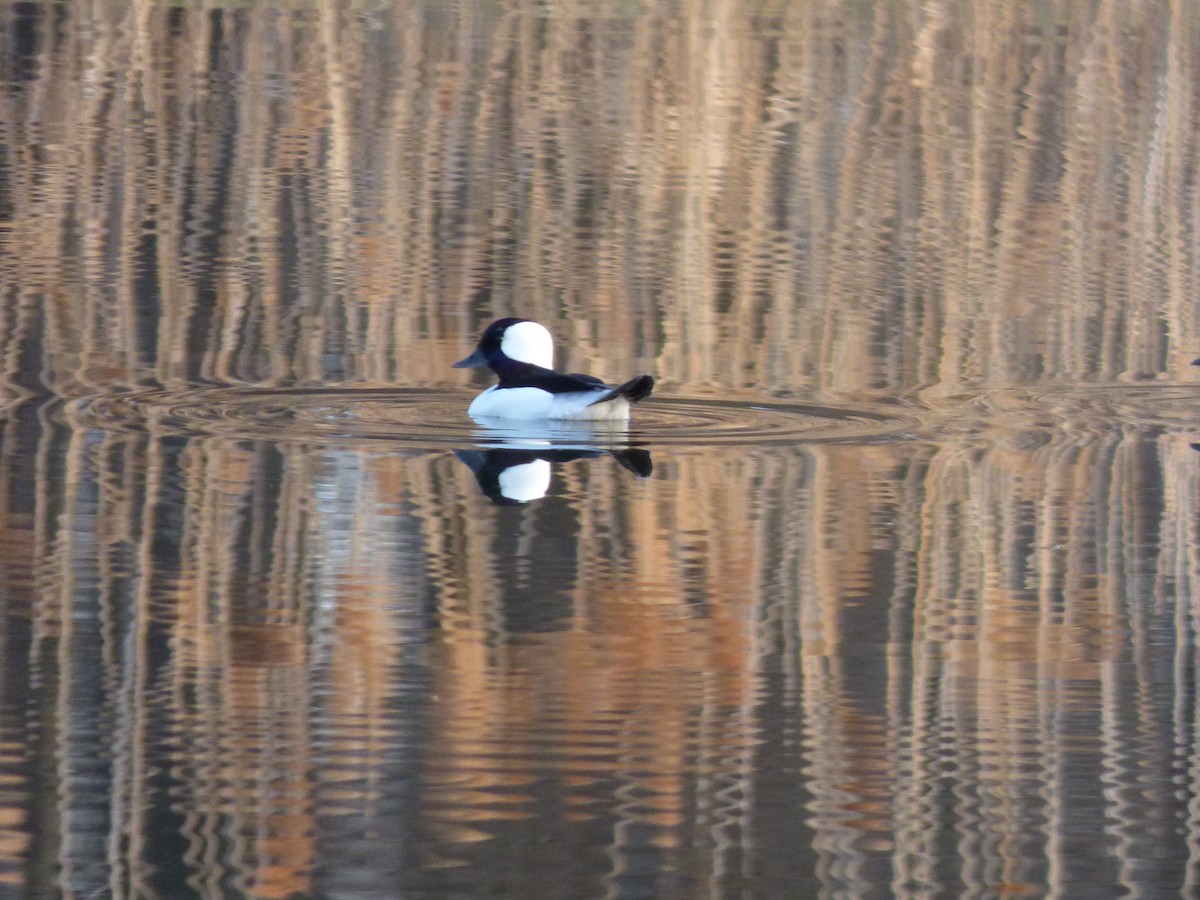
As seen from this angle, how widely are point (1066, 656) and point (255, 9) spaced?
48.9 feet

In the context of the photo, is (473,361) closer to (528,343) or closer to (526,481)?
(528,343)

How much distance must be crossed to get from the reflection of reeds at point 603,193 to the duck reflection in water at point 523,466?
1.05 meters

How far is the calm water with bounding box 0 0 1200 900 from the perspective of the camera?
391 cm

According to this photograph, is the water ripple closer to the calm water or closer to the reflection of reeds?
the calm water

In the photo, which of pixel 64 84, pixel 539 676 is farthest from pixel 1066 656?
pixel 64 84

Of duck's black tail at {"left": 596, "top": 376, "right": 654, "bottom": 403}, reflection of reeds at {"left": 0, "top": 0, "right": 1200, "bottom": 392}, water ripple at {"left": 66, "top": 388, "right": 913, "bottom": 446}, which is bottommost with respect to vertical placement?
water ripple at {"left": 66, "top": 388, "right": 913, "bottom": 446}

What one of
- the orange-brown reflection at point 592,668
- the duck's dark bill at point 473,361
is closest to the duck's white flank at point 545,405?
the orange-brown reflection at point 592,668

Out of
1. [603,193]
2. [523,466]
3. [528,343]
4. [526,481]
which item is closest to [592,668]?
[526,481]

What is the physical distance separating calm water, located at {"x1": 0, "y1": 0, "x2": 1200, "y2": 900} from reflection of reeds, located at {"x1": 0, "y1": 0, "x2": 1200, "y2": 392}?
5 centimetres

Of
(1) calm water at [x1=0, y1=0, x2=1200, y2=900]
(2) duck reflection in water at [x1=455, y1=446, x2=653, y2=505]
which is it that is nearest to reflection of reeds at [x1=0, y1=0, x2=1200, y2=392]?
(1) calm water at [x1=0, y1=0, x2=1200, y2=900]

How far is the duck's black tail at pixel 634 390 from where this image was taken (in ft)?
23.4

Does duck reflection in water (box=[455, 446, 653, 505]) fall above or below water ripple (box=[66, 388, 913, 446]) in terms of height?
below

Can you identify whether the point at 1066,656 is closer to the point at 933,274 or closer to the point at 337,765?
the point at 337,765

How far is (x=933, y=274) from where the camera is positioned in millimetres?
10312
